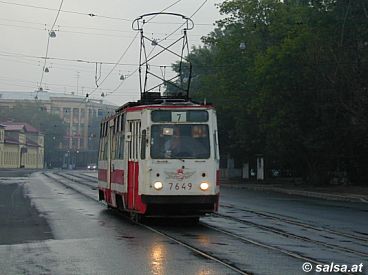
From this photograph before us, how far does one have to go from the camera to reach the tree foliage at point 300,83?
134 ft

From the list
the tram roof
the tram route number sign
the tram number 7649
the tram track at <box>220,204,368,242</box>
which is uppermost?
the tram roof

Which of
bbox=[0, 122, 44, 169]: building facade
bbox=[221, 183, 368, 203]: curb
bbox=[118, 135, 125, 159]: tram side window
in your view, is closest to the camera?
bbox=[118, 135, 125, 159]: tram side window

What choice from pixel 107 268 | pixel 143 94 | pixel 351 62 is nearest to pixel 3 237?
pixel 107 268

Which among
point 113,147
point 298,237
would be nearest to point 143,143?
point 113,147

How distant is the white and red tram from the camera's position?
17.3 meters

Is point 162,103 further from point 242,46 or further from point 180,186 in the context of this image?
point 242,46

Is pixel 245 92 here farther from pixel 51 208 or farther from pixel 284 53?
pixel 51 208

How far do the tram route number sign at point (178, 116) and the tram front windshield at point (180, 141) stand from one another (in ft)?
0.45

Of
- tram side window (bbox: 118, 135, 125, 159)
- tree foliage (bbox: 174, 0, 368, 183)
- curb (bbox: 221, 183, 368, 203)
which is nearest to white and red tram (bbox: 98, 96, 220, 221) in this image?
tram side window (bbox: 118, 135, 125, 159)

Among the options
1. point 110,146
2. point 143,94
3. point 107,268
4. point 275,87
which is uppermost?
point 275,87

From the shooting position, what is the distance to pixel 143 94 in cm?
1977

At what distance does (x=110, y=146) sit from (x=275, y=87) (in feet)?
84.9

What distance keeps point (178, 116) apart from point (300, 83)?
2861cm

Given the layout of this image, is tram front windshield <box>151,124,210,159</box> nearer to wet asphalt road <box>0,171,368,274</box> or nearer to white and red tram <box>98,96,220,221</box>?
white and red tram <box>98,96,220,221</box>
